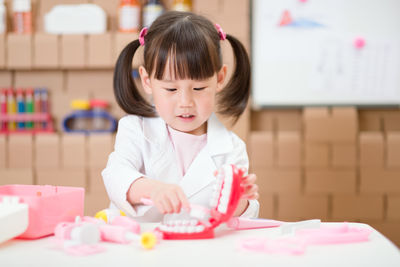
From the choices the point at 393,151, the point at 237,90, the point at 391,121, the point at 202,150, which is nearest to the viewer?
the point at 202,150

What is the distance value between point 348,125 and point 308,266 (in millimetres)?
1485

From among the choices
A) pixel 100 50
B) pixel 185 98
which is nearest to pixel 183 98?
pixel 185 98

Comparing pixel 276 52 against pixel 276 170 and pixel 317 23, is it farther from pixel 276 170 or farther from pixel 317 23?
pixel 276 170

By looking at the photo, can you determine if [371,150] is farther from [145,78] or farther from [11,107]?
[11,107]

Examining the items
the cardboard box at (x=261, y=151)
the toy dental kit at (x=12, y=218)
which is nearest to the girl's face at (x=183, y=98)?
the toy dental kit at (x=12, y=218)

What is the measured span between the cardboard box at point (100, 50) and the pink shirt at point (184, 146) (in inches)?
39.9

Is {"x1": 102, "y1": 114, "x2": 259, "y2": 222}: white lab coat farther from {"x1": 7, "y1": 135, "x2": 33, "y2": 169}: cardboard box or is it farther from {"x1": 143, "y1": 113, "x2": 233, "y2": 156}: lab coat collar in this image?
{"x1": 7, "y1": 135, "x2": 33, "y2": 169}: cardboard box

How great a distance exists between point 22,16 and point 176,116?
1389mm

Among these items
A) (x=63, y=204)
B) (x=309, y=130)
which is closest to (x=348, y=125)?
(x=309, y=130)

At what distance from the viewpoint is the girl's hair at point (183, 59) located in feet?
3.13

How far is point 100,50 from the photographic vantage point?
2.03 meters

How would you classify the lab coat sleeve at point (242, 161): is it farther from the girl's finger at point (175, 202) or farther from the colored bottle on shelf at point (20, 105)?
the colored bottle on shelf at point (20, 105)

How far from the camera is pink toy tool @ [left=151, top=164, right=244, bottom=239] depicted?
70cm

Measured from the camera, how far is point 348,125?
6.42 ft
